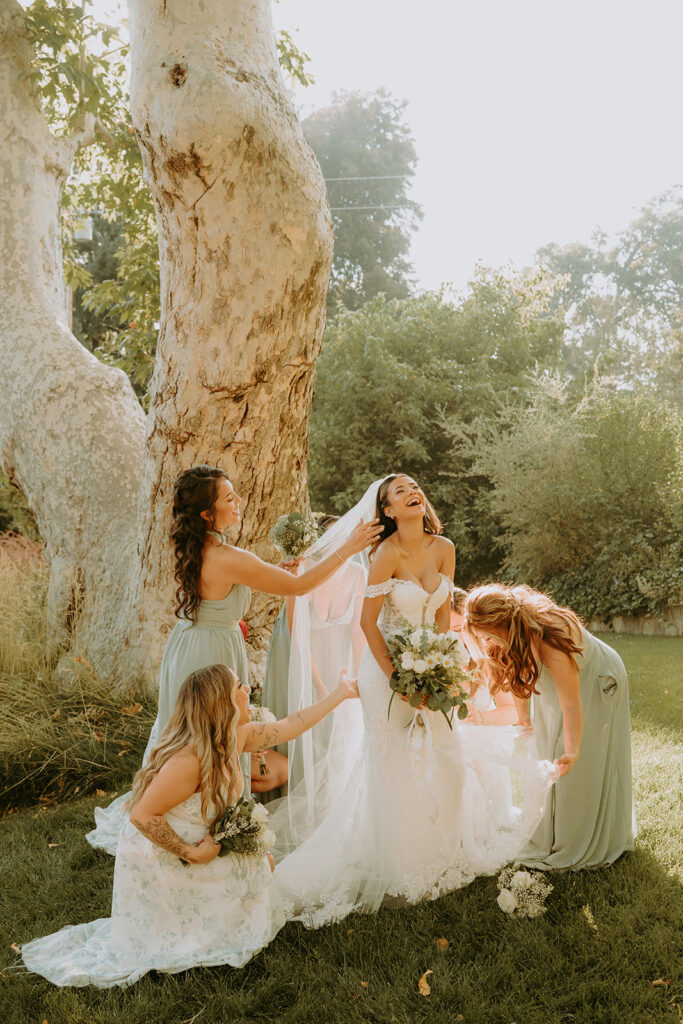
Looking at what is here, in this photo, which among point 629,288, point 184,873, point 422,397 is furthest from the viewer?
point 629,288

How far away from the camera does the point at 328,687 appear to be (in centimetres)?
463

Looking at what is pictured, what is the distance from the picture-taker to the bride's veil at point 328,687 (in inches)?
172

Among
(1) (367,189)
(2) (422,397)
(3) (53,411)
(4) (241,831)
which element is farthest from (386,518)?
(1) (367,189)

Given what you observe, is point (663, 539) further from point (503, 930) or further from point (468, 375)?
point (503, 930)

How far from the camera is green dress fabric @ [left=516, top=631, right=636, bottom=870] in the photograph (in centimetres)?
391

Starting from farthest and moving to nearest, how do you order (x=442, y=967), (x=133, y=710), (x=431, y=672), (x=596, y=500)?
(x=596, y=500) → (x=133, y=710) → (x=431, y=672) → (x=442, y=967)

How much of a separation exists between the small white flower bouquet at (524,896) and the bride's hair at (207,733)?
1.33 meters

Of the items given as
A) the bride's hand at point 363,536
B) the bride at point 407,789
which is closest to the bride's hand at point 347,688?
the bride at point 407,789

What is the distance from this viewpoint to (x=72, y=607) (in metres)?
7.27

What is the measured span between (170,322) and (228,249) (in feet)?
2.62

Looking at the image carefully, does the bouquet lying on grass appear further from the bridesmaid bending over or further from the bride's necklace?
the bride's necklace

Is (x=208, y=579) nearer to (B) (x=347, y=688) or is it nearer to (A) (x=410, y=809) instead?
(B) (x=347, y=688)

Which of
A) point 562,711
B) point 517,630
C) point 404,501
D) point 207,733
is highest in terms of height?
point 404,501

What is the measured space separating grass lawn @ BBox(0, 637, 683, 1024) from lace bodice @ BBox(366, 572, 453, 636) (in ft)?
4.31
